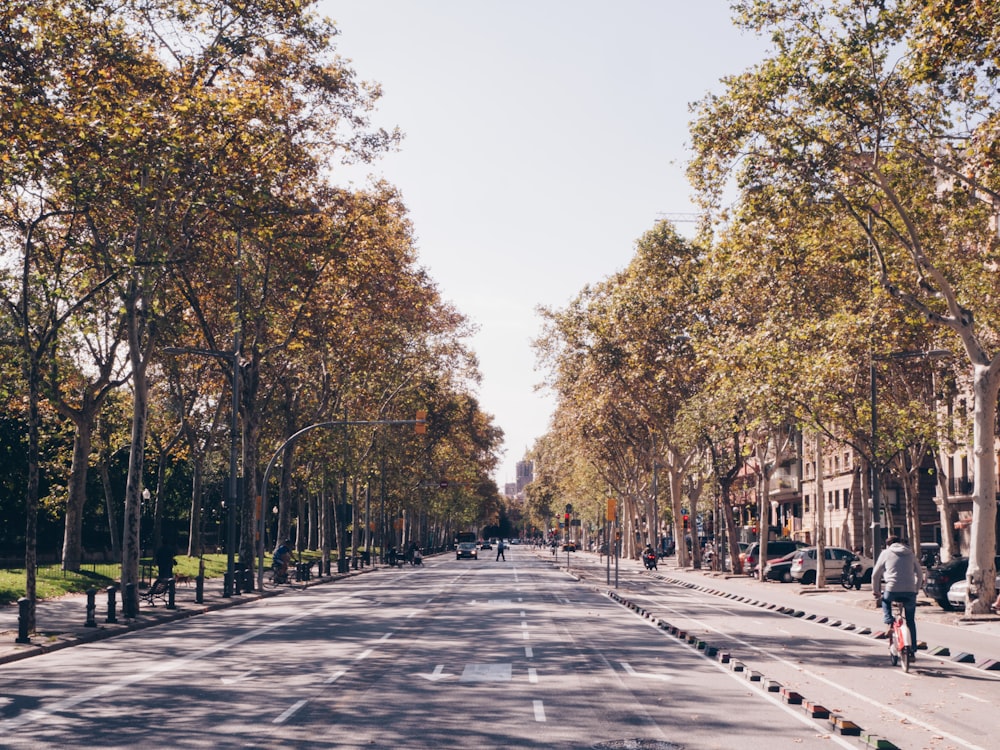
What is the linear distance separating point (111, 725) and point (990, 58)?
19.5 metres

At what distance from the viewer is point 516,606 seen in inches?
1283

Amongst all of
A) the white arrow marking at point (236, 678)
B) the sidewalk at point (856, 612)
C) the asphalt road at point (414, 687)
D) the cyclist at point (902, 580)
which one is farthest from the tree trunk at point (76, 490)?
the cyclist at point (902, 580)

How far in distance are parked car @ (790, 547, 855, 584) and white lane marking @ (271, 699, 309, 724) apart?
40.3 m

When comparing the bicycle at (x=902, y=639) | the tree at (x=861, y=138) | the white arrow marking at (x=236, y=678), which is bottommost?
the white arrow marking at (x=236, y=678)

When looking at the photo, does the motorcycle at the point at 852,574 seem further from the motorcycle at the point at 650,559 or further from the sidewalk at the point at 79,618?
the sidewalk at the point at 79,618

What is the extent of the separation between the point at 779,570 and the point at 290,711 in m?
44.6

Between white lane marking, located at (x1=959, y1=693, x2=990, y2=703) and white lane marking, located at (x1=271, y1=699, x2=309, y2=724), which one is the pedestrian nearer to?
white lane marking, located at (x1=271, y1=699, x2=309, y2=724)

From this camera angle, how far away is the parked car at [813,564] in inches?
1996

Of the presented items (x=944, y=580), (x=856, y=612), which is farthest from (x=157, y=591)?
(x=944, y=580)

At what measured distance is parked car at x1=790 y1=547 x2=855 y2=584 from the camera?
5069 cm

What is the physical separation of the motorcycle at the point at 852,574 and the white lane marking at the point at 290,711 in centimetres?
3535

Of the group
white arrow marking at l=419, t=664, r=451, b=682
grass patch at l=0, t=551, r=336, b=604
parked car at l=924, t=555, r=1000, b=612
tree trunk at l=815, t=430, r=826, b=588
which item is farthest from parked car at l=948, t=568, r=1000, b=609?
grass patch at l=0, t=551, r=336, b=604

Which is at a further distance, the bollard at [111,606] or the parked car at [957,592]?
the parked car at [957,592]

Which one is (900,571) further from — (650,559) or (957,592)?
(650,559)
